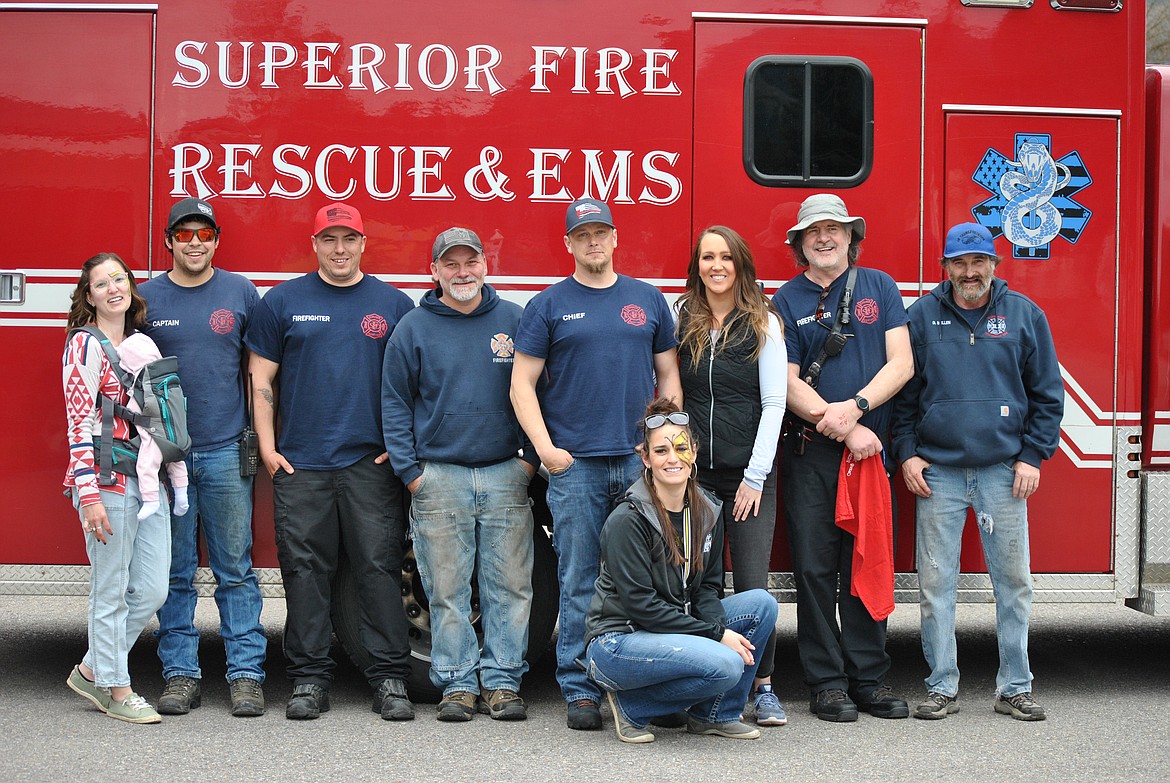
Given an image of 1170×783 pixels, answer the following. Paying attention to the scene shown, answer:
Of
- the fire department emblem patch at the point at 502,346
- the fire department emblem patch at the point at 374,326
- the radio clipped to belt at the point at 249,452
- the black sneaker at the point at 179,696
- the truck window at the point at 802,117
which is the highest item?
the truck window at the point at 802,117

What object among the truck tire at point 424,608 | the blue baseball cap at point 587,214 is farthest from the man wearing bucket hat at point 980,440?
the truck tire at point 424,608

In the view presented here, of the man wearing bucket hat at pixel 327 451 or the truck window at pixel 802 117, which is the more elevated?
the truck window at pixel 802 117

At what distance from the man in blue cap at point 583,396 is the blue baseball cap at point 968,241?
1327mm

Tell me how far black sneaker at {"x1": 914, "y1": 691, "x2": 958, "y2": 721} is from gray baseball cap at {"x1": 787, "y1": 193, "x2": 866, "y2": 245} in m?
2.14

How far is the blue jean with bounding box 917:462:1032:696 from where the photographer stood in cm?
551

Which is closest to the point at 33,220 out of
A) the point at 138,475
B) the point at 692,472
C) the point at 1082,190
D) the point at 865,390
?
the point at 138,475

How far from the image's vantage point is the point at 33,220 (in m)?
5.57

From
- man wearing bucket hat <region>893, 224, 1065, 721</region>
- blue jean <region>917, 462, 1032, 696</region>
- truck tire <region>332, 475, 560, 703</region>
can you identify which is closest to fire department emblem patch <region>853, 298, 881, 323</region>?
man wearing bucket hat <region>893, 224, 1065, 721</region>

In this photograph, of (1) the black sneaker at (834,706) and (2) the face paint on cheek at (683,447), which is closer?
(2) the face paint on cheek at (683,447)

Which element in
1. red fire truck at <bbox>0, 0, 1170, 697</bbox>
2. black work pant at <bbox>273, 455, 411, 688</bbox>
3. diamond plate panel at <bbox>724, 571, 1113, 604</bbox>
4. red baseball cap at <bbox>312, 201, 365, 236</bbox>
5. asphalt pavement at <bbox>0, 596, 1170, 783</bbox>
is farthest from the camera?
diamond plate panel at <bbox>724, 571, 1113, 604</bbox>

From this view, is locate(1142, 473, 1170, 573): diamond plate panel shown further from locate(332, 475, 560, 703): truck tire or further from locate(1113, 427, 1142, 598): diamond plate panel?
locate(332, 475, 560, 703): truck tire

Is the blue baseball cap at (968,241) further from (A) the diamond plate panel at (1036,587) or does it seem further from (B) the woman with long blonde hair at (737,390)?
(A) the diamond plate panel at (1036,587)

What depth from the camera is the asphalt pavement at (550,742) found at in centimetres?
470

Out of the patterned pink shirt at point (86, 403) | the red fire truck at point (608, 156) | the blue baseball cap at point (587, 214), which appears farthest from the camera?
the red fire truck at point (608, 156)
